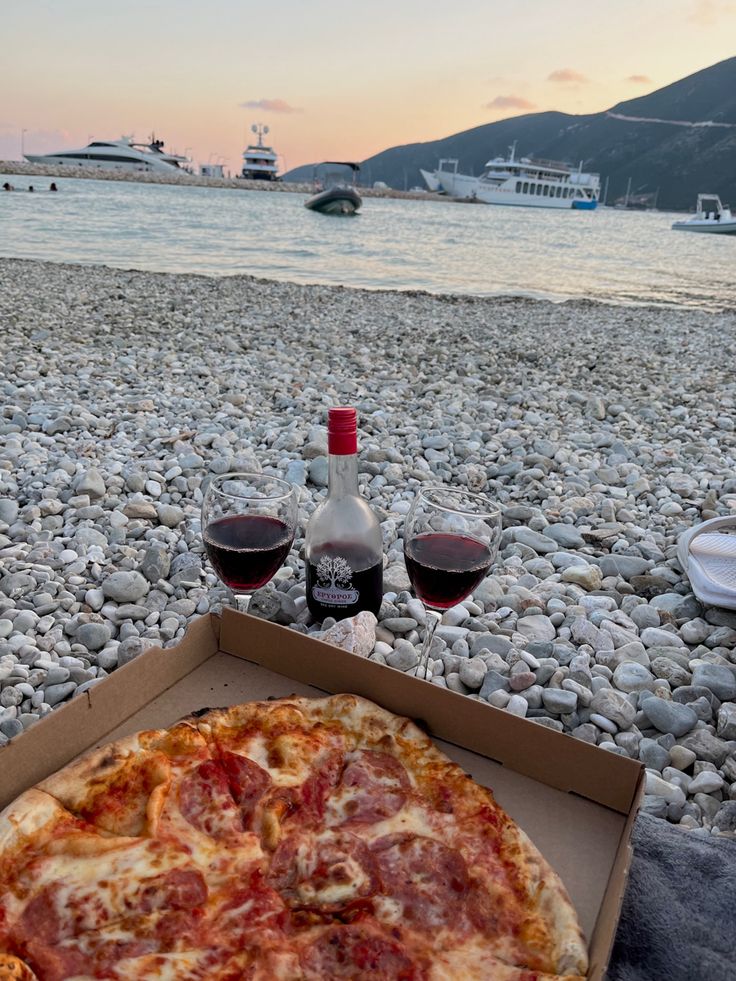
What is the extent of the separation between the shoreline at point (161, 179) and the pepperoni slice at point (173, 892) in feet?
263

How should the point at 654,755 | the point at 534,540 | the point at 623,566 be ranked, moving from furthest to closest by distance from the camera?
the point at 534,540, the point at 623,566, the point at 654,755

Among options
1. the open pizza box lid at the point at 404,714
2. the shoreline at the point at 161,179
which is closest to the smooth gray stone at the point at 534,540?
the open pizza box lid at the point at 404,714

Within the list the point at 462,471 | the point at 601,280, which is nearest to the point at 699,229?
Answer: the point at 601,280

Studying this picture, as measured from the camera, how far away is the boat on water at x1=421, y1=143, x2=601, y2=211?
80375mm

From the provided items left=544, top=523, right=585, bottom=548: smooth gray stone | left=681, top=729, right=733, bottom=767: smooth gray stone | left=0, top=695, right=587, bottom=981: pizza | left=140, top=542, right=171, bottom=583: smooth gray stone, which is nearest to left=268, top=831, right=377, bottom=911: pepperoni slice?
left=0, top=695, right=587, bottom=981: pizza

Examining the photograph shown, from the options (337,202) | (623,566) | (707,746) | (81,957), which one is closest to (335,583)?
(707,746)

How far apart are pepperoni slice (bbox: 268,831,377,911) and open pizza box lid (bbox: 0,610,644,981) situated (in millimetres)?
380

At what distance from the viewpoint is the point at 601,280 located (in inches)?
807

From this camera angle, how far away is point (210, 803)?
138 centimetres

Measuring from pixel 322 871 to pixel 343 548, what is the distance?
1203 mm

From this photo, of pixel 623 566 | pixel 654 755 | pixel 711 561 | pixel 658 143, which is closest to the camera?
pixel 654 755

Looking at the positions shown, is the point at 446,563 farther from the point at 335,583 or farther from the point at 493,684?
the point at 493,684

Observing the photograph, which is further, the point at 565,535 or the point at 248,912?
the point at 565,535

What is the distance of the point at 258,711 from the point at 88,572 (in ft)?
6.06
